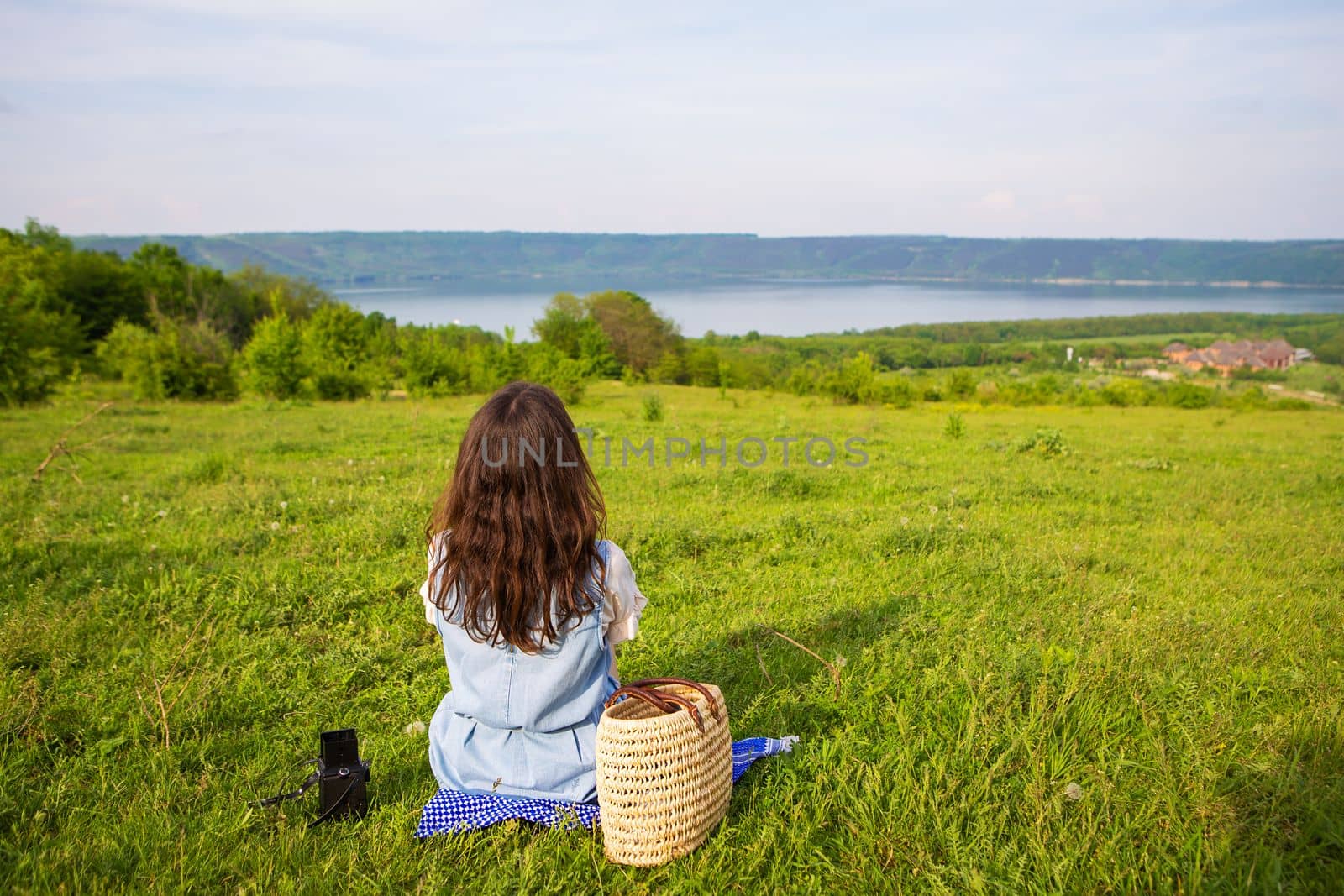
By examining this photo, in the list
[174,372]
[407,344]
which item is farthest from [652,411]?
[174,372]

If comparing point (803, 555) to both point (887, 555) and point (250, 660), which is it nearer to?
point (887, 555)

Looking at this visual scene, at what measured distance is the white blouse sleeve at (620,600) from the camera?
265 centimetres

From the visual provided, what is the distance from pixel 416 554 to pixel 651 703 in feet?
12.5

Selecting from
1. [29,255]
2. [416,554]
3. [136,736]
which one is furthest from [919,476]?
[29,255]

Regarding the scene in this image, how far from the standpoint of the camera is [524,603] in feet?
8.13

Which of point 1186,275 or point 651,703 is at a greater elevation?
point 1186,275

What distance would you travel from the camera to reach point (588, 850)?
253cm

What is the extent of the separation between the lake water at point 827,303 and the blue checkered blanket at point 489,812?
285 ft

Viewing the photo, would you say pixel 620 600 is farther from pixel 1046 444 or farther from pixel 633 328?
pixel 633 328

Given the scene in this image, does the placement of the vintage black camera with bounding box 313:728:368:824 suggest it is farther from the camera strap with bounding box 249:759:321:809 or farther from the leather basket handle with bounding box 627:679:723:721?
the leather basket handle with bounding box 627:679:723:721

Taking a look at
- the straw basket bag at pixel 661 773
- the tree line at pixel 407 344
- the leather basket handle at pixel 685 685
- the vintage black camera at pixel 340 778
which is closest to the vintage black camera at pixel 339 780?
the vintage black camera at pixel 340 778

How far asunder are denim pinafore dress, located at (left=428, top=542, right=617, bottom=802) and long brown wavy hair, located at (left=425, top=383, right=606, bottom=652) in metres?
0.08

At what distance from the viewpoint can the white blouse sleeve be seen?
265cm

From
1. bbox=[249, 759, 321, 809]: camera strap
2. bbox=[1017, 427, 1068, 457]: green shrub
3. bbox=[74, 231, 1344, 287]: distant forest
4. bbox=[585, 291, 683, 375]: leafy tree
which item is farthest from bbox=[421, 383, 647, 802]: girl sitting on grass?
bbox=[74, 231, 1344, 287]: distant forest
